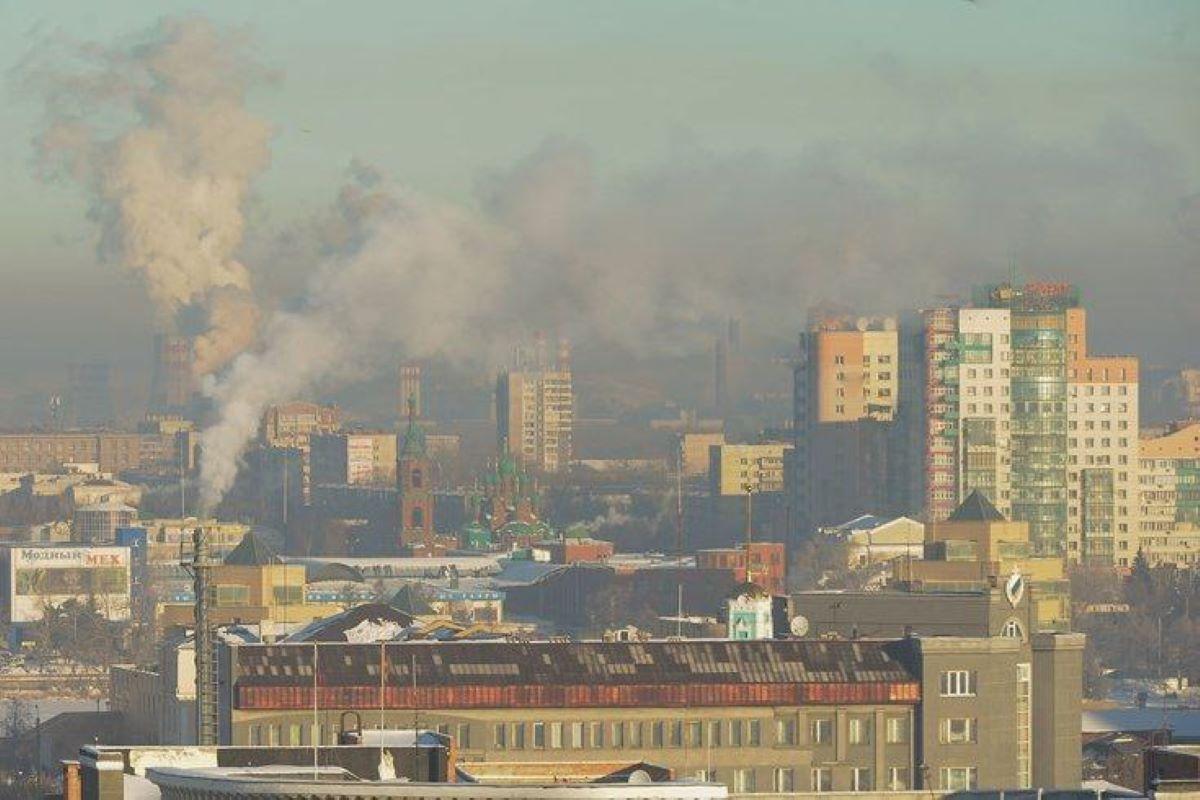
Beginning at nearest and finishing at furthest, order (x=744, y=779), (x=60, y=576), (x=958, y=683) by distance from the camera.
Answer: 1. (x=744, y=779)
2. (x=958, y=683)
3. (x=60, y=576)

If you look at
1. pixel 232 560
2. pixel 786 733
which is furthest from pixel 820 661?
pixel 232 560

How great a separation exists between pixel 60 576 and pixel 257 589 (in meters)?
49.3

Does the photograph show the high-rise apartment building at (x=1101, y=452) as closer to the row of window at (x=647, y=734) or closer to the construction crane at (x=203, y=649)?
the row of window at (x=647, y=734)

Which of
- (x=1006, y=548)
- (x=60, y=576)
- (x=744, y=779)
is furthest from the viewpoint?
(x=60, y=576)

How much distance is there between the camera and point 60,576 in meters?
182

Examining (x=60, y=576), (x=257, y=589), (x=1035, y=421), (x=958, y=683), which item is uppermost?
(x=1035, y=421)

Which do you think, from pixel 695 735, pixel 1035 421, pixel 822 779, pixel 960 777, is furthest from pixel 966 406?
pixel 695 735

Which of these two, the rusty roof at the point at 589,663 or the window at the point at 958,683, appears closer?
the rusty roof at the point at 589,663

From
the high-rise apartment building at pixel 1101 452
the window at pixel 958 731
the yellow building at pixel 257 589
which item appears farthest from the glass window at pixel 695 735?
the high-rise apartment building at pixel 1101 452

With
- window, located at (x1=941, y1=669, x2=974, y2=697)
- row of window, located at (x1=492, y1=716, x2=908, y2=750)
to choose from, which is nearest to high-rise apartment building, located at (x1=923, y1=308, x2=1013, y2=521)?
window, located at (x1=941, y1=669, x2=974, y2=697)

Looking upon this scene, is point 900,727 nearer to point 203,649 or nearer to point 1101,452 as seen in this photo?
point 203,649

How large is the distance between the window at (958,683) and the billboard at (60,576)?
10917cm

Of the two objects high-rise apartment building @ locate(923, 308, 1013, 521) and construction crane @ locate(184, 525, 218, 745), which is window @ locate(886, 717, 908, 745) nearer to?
construction crane @ locate(184, 525, 218, 745)

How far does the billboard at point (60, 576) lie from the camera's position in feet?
591
